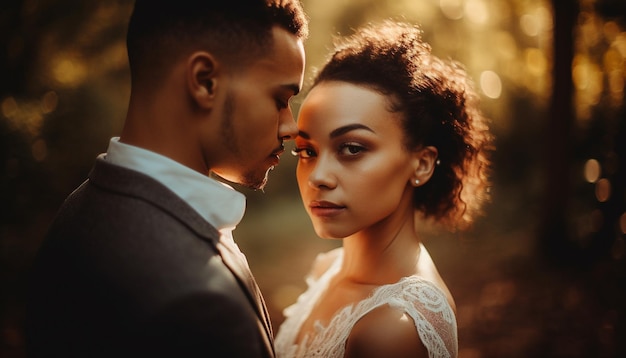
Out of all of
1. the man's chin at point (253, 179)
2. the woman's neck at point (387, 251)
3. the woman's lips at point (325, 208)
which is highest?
the man's chin at point (253, 179)

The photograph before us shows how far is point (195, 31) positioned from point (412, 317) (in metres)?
1.37

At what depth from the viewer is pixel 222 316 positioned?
157 centimetres

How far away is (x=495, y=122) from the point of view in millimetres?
8445

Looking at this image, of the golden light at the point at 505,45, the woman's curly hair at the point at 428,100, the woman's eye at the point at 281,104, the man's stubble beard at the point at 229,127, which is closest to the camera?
the man's stubble beard at the point at 229,127

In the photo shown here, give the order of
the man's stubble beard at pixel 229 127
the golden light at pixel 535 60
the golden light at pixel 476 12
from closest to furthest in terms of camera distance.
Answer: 1. the man's stubble beard at pixel 229 127
2. the golden light at pixel 476 12
3. the golden light at pixel 535 60

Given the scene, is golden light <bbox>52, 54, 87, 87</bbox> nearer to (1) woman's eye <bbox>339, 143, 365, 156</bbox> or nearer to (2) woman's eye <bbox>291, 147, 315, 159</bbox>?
(2) woman's eye <bbox>291, 147, 315, 159</bbox>

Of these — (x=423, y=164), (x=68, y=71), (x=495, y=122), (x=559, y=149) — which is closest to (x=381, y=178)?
(x=423, y=164)

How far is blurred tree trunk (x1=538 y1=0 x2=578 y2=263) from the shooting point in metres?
6.89

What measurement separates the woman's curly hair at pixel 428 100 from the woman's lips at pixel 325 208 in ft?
1.45

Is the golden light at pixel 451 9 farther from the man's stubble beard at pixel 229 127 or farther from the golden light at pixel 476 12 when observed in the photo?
the man's stubble beard at pixel 229 127

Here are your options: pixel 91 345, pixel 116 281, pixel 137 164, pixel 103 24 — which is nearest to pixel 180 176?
pixel 137 164

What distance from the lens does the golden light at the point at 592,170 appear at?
6.92 metres

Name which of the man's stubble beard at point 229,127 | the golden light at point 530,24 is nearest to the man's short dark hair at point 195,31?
the man's stubble beard at point 229,127

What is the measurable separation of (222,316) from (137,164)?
580mm
